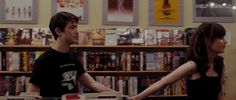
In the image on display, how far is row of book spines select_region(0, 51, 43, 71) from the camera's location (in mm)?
4215

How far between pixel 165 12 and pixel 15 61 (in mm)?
1950

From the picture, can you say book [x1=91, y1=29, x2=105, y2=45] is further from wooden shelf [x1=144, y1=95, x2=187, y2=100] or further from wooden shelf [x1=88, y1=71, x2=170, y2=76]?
wooden shelf [x1=144, y1=95, x2=187, y2=100]

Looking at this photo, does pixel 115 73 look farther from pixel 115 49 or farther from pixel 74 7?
pixel 74 7

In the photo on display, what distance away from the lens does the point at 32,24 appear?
4418mm

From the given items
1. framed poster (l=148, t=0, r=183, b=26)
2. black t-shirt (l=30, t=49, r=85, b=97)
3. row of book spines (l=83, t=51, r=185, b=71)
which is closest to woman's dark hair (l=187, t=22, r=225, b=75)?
black t-shirt (l=30, t=49, r=85, b=97)

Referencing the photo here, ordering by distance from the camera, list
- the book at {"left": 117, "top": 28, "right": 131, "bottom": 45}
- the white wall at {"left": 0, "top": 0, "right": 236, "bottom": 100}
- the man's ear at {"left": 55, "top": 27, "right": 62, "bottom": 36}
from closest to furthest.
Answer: the man's ear at {"left": 55, "top": 27, "right": 62, "bottom": 36}, the book at {"left": 117, "top": 28, "right": 131, "bottom": 45}, the white wall at {"left": 0, "top": 0, "right": 236, "bottom": 100}

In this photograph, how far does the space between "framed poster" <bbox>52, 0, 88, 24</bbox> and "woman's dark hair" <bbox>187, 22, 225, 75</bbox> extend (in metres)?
2.47

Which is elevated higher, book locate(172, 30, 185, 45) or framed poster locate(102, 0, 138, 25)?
framed poster locate(102, 0, 138, 25)

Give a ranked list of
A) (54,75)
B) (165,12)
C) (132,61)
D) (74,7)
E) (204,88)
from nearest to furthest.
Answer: (204,88)
(54,75)
(132,61)
(74,7)
(165,12)

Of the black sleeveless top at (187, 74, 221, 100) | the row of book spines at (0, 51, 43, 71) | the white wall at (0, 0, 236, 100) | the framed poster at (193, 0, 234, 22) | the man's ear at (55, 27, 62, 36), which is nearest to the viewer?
the black sleeveless top at (187, 74, 221, 100)

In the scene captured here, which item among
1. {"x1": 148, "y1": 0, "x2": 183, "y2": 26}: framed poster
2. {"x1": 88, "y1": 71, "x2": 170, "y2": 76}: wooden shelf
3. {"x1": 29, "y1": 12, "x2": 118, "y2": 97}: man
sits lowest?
{"x1": 88, "y1": 71, "x2": 170, "y2": 76}: wooden shelf

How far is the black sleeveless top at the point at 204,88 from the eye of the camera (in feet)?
6.82

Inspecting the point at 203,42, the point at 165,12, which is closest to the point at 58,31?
the point at 203,42

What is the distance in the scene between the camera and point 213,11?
4617 millimetres
